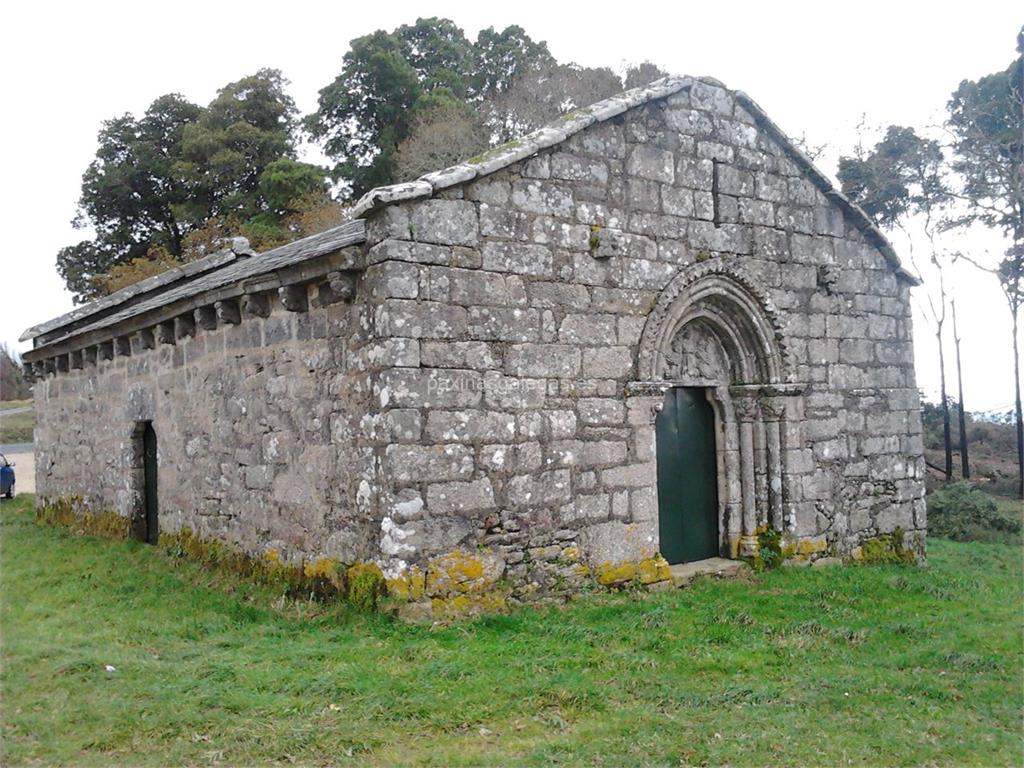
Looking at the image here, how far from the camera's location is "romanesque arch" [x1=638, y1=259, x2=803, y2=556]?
348 inches

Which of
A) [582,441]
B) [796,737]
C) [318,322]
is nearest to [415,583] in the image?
[582,441]

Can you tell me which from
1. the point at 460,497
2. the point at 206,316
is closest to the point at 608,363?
the point at 460,497

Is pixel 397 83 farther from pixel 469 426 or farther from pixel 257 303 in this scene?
pixel 469 426

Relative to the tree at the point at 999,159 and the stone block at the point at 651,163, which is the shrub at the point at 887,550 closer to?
the stone block at the point at 651,163

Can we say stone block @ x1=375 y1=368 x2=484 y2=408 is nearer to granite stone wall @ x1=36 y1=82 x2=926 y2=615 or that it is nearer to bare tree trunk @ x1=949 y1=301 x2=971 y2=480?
granite stone wall @ x1=36 y1=82 x2=926 y2=615

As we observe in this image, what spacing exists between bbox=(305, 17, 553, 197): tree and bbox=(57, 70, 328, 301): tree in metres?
1.70

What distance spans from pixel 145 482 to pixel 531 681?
7.58 meters

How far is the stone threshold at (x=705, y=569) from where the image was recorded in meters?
8.11

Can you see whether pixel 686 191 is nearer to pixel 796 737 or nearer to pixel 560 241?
pixel 560 241

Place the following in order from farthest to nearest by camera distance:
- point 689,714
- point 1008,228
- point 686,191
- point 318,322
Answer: point 1008,228 → point 686,191 → point 318,322 → point 689,714

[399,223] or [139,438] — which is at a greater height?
[399,223]

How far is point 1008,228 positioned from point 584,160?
52.6 feet

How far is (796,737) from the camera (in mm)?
4598

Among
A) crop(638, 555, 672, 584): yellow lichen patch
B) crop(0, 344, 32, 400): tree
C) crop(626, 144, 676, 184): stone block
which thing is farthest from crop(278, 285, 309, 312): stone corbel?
crop(0, 344, 32, 400): tree
